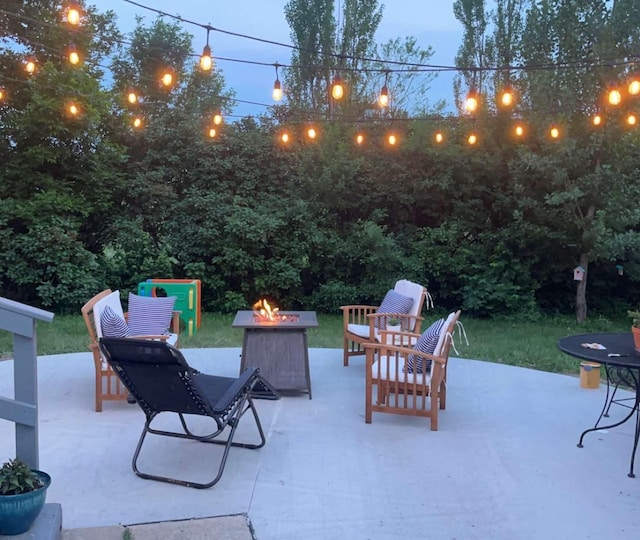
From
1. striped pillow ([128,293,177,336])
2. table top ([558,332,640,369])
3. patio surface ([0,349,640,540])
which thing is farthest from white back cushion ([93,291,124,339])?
→ table top ([558,332,640,369])

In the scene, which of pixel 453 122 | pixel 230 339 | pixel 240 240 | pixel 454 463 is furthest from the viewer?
pixel 453 122

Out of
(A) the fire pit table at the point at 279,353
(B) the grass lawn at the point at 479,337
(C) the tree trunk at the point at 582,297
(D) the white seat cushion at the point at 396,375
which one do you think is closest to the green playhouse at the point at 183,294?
(B) the grass lawn at the point at 479,337

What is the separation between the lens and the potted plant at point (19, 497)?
202 centimetres

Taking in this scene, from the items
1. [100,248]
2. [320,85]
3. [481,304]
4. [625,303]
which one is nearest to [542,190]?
[481,304]

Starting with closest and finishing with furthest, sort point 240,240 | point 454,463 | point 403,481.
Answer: point 403,481, point 454,463, point 240,240

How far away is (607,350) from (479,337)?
13.5 feet

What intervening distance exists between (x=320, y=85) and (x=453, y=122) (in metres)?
4.00

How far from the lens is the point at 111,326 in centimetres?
404

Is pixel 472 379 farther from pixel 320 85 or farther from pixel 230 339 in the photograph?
pixel 320 85

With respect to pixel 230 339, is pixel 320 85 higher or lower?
higher

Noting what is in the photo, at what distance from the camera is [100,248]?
962cm

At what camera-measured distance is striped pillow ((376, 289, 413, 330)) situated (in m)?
5.24

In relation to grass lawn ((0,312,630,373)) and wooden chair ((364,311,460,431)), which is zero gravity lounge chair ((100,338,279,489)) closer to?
wooden chair ((364,311,460,431))

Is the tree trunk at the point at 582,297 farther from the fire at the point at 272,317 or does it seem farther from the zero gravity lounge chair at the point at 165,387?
the zero gravity lounge chair at the point at 165,387
